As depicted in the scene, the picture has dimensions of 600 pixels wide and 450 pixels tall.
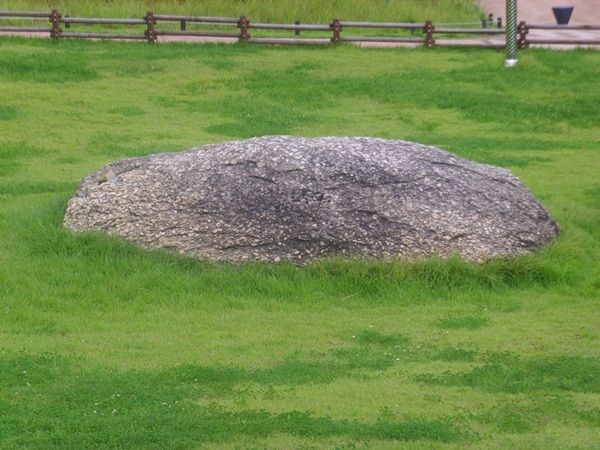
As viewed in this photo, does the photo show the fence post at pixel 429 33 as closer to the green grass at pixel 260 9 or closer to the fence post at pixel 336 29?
the fence post at pixel 336 29

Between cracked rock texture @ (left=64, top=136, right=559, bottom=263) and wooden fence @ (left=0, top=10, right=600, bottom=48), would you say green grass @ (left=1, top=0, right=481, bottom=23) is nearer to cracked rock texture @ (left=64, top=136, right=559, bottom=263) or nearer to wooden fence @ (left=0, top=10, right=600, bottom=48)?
wooden fence @ (left=0, top=10, right=600, bottom=48)

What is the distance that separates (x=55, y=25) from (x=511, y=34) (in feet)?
36.1

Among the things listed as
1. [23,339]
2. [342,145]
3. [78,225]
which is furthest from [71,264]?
[342,145]

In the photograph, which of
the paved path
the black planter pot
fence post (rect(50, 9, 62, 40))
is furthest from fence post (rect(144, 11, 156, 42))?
the black planter pot

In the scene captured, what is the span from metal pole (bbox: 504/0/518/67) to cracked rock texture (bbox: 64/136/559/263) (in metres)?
12.2

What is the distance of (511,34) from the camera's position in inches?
843

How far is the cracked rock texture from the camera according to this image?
28.0 ft

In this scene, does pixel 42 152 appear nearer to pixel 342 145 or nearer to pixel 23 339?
pixel 342 145

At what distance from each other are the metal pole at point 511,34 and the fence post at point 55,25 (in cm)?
1083

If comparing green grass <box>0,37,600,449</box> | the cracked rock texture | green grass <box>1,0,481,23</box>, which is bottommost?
green grass <box>0,37,600,449</box>

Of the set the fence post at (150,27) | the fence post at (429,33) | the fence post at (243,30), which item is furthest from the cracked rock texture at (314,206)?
the fence post at (429,33)

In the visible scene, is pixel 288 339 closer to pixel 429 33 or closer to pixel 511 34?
pixel 511 34

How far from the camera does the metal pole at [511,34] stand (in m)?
20.6

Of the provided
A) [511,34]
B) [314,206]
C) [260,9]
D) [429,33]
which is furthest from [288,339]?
[260,9]
